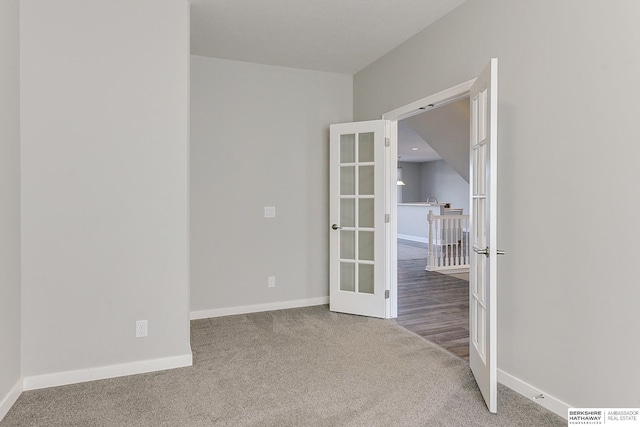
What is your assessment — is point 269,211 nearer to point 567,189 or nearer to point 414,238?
point 567,189

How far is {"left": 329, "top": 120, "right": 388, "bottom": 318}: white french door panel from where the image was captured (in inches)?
158

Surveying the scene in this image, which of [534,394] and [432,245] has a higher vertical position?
[432,245]

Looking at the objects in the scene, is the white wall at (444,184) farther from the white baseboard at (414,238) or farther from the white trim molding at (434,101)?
the white trim molding at (434,101)

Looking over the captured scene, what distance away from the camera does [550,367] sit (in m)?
2.24

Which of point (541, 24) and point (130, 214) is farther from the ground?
point (541, 24)

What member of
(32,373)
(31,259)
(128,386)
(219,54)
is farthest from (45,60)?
(128,386)

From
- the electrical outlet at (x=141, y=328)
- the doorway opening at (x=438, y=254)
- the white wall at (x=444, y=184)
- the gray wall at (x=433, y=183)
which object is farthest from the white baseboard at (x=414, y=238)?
the electrical outlet at (x=141, y=328)

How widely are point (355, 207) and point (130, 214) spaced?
2293 millimetres

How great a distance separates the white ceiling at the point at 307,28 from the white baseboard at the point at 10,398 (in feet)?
9.60

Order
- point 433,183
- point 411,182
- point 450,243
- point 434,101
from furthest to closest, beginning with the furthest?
point 411,182
point 433,183
point 450,243
point 434,101

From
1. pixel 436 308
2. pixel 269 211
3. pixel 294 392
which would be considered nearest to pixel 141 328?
pixel 294 392

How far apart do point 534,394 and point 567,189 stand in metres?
1.26

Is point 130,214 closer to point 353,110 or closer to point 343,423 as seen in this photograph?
point 343,423

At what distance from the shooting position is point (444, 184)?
13.6m
